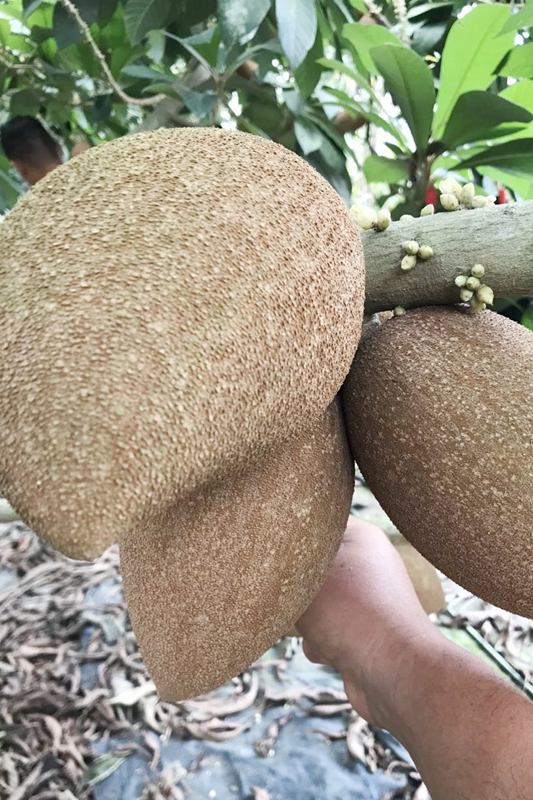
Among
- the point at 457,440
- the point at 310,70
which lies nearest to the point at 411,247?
the point at 457,440

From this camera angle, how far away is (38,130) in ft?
4.46

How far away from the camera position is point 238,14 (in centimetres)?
84

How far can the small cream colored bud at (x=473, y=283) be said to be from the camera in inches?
21.7

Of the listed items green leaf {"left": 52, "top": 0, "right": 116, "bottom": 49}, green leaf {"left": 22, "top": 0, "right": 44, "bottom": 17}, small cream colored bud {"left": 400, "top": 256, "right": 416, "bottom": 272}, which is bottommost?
small cream colored bud {"left": 400, "top": 256, "right": 416, "bottom": 272}

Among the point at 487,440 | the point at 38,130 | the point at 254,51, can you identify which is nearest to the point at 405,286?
the point at 487,440

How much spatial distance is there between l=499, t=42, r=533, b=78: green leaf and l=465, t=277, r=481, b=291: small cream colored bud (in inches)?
20.2

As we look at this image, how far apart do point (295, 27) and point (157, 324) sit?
2.15 feet

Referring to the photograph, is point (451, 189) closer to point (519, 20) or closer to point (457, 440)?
point (457, 440)

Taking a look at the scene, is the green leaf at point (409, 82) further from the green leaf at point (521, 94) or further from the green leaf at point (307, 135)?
the green leaf at point (307, 135)

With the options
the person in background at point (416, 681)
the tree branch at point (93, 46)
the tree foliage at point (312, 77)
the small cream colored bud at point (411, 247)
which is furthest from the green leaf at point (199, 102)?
the person in background at point (416, 681)

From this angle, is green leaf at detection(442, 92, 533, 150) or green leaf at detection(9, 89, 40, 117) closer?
green leaf at detection(442, 92, 533, 150)

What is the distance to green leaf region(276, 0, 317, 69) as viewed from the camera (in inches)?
32.7

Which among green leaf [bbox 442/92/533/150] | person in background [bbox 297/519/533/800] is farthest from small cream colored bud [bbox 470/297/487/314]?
person in background [bbox 297/519/533/800]

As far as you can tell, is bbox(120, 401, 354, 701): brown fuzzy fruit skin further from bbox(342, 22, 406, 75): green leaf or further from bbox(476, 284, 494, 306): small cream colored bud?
bbox(342, 22, 406, 75): green leaf
